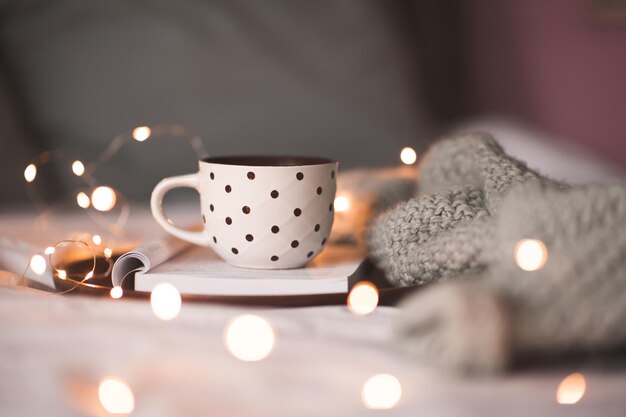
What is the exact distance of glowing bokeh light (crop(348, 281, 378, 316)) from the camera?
488 mm

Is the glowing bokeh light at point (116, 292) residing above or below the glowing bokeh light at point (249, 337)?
above

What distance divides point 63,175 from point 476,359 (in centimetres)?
97

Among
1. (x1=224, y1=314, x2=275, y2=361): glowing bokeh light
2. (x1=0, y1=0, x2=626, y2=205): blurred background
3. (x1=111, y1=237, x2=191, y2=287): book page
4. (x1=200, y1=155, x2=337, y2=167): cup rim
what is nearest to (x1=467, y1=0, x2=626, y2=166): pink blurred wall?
(x1=0, y1=0, x2=626, y2=205): blurred background

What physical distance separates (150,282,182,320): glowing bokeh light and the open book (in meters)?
0.02

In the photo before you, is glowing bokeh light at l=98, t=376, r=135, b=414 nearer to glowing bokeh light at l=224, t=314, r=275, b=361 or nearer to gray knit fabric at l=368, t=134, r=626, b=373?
glowing bokeh light at l=224, t=314, r=275, b=361

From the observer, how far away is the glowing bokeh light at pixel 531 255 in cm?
39

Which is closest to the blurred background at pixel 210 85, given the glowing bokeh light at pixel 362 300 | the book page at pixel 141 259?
the book page at pixel 141 259

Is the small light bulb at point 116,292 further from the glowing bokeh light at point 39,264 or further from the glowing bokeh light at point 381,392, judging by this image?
the glowing bokeh light at point 381,392

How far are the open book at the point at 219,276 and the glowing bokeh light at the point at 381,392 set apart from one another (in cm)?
15

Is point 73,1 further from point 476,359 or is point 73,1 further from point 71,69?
point 476,359

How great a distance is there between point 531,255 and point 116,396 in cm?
27

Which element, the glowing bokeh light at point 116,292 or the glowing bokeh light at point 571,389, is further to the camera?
the glowing bokeh light at point 116,292

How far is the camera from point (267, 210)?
0.54 metres

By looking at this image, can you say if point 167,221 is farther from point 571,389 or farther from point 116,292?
point 571,389
